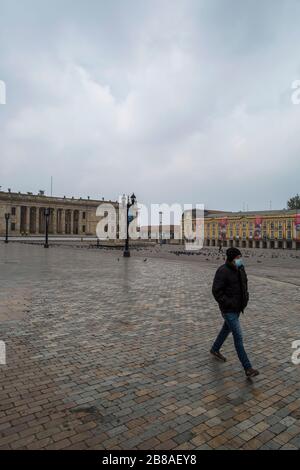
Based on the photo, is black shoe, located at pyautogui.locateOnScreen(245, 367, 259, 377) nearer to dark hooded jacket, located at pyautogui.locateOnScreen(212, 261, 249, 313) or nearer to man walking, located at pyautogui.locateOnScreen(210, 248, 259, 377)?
man walking, located at pyautogui.locateOnScreen(210, 248, 259, 377)

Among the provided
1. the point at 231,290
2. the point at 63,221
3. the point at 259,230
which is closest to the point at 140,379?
the point at 231,290

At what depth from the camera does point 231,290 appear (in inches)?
190

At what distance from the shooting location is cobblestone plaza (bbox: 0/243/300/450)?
3.32 metres

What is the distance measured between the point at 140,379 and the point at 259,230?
273 ft

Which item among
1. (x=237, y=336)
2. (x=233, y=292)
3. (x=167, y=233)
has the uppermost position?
(x=167, y=233)

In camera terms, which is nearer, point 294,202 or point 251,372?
point 251,372

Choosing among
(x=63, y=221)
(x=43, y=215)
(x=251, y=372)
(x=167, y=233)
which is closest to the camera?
(x=251, y=372)

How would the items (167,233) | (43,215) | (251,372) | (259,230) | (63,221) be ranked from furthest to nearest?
(167,233), (63,221), (43,215), (259,230), (251,372)

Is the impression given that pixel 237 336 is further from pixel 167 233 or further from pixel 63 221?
pixel 167 233

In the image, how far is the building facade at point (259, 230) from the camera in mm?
84500

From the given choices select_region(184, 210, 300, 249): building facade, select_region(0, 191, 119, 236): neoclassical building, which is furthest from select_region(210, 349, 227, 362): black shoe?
select_region(0, 191, 119, 236): neoclassical building

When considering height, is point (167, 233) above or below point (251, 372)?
above
